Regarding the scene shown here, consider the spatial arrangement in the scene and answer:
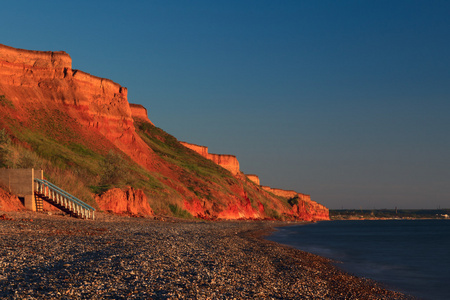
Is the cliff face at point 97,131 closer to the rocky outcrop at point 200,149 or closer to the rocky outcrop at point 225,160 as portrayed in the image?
the rocky outcrop at point 200,149

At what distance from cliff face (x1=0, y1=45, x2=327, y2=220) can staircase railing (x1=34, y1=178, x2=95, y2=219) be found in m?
7.33

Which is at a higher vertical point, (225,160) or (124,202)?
(225,160)

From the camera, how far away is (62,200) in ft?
105

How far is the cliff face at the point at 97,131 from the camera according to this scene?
2128 inches

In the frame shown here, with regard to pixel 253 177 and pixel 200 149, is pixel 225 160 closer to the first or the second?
pixel 200 149

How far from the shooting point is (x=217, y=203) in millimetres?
78812

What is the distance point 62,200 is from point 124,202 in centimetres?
1118

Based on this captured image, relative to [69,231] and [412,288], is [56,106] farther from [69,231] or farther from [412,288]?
[412,288]

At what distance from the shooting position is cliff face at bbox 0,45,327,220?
2128 inches

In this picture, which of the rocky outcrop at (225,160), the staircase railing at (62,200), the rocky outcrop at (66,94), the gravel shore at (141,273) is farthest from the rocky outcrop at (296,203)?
the gravel shore at (141,273)

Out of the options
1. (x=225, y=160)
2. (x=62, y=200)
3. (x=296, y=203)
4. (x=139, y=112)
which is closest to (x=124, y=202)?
(x=62, y=200)

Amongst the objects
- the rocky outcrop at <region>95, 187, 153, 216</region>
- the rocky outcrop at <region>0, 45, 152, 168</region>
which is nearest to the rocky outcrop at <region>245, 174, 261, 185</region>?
the rocky outcrop at <region>0, 45, 152, 168</region>

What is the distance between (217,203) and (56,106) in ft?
111

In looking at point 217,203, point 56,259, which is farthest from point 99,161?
point 56,259
